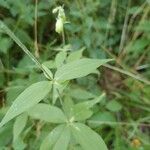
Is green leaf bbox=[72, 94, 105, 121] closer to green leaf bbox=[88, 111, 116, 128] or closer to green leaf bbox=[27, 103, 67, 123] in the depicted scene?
green leaf bbox=[27, 103, 67, 123]

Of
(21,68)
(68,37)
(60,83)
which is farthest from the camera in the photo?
(68,37)

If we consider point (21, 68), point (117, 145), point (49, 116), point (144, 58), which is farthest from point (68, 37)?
point (49, 116)

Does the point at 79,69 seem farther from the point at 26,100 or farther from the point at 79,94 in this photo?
the point at 79,94

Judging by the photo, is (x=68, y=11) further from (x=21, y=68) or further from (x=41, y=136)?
(x=41, y=136)

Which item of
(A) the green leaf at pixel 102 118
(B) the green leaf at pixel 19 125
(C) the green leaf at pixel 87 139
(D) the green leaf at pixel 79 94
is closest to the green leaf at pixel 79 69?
(C) the green leaf at pixel 87 139

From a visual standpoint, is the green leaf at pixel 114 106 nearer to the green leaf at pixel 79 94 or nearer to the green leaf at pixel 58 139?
the green leaf at pixel 79 94

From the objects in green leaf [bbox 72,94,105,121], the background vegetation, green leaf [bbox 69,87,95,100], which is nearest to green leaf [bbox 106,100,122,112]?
the background vegetation

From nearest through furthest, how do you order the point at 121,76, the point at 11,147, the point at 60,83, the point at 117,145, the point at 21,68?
the point at 60,83 < the point at 11,147 < the point at 117,145 < the point at 21,68 < the point at 121,76
